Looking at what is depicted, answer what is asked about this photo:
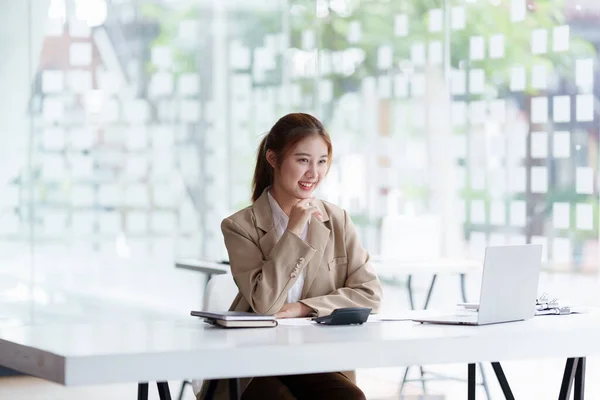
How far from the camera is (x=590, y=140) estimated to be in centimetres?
641

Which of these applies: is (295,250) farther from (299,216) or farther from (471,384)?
(471,384)

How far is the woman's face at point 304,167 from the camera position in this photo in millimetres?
3098

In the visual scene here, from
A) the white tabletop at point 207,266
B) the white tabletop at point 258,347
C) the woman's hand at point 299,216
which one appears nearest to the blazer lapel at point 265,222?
the woman's hand at point 299,216

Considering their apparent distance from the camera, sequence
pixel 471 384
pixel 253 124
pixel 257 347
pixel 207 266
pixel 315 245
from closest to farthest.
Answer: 1. pixel 257 347
2. pixel 315 245
3. pixel 471 384
4. pixel 207 266
5. pixel 253 124

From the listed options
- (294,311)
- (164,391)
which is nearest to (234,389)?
(164,391)

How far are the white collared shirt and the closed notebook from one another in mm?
391

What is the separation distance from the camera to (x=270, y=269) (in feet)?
9.61

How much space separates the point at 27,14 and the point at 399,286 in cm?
311

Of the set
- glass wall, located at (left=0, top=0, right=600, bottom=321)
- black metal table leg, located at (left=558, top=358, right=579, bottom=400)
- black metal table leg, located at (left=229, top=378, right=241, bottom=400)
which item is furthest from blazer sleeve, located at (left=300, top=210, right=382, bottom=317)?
glass wall, located at (left=0, top=0, right=600, bottom=321)

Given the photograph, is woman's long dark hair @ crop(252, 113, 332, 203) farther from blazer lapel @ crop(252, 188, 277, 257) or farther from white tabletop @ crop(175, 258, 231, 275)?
white tabletop @ crop(175, 258, 231, 275)

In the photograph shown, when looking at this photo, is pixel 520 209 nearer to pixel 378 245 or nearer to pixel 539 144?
pixel 539 144

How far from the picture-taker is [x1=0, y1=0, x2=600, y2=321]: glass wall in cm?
651

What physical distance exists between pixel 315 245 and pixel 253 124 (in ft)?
13.9

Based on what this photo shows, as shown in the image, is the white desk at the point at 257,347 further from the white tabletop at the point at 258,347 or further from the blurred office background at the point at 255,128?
the blurred office background at the point at 255,128
